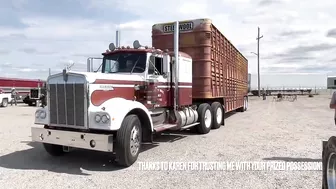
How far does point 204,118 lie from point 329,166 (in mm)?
6874

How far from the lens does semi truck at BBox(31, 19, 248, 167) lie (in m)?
6.17

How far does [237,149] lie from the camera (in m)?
7.88

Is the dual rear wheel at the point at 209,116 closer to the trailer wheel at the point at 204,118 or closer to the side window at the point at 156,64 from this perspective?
the trailer wheel at the point at 204,118

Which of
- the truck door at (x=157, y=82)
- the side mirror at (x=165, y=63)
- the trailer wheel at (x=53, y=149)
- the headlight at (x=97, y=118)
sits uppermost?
the side mirror at (x=165, y=63)

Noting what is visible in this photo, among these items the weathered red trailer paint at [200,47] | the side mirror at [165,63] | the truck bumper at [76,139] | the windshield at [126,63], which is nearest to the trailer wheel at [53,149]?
the truck bumper at [76,139]

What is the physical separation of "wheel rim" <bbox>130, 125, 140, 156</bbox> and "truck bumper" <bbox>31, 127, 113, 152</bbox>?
57 cm

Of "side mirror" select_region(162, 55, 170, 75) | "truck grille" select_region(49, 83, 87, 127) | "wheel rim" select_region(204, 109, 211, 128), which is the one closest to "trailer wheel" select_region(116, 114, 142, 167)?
"truck grille" select_region(49, 83, 87, 127)

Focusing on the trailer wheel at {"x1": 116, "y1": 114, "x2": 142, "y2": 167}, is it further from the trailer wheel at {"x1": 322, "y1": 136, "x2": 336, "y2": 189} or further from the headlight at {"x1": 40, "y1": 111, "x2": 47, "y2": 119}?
the trailer wheel at {"x1": 322, "y1": 136, "x2": 336, "y2": 189}

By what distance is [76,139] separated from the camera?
6.15 meters

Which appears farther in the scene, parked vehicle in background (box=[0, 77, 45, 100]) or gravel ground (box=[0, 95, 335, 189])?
parked vehicle in background (box=[0, 77, 45, 100])

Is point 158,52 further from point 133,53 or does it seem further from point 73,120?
point 73,120

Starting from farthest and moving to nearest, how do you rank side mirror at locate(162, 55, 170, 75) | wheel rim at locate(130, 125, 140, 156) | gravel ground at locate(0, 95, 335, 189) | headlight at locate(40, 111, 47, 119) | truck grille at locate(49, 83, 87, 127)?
side mirror at locate(162, 55, 170, 75), headlight at locate(40, 111, 47, 119), wheel rim at locate(130, 125, 140, 156), truck grille at locate(49, 83, 87, 127), gravel ground at locate(0, 95, 335, 189)

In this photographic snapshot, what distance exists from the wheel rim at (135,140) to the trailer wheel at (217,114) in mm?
5487

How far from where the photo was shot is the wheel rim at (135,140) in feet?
21.0
